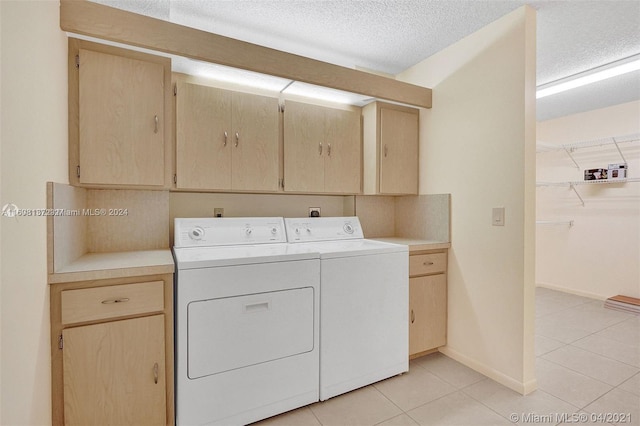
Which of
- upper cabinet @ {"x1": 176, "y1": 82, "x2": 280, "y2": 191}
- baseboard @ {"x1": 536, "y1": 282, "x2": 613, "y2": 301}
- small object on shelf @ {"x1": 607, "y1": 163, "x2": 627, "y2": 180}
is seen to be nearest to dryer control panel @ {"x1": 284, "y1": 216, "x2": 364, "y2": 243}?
upper cabinet @ {"x1": 176, "y1": 82, "x2": 280, "y2": 191}

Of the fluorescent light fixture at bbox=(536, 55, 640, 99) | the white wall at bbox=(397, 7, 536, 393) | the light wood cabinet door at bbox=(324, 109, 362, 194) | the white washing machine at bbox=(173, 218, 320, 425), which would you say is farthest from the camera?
the fluorescent light fixture at bbox=(536, 55, 640, 99)

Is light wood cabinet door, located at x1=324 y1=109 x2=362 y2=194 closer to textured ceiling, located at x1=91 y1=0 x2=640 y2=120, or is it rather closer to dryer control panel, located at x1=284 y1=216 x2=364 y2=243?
dryer control panel, located at x1=284 y1=216 x2=364 y2=243

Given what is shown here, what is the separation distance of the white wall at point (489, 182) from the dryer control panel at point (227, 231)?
1330 mm

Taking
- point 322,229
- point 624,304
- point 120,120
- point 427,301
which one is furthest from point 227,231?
point 624,304

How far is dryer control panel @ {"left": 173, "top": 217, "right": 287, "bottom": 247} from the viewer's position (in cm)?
204

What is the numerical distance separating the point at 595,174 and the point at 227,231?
4218 millimetres

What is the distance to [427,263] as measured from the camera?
7.89 ft

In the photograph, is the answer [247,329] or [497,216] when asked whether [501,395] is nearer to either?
[497,216]

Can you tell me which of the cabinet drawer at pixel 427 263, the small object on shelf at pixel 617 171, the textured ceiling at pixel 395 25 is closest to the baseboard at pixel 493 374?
the cabinet drawer at pixel 427 263

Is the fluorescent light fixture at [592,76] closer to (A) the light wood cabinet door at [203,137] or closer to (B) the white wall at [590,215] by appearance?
(B) the white wall at [590,215]

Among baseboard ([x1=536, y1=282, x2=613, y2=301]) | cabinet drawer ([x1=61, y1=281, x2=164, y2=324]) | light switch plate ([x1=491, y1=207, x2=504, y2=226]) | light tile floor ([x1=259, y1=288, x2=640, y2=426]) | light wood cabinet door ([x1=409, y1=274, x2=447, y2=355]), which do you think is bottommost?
light tile floor ([x1=259, y1=288, x2=640, y2=426])

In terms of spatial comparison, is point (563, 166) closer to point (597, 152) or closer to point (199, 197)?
point (597, 152)

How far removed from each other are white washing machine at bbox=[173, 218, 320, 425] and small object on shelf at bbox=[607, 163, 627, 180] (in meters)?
3.77

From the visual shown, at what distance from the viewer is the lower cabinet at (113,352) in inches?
55.1
